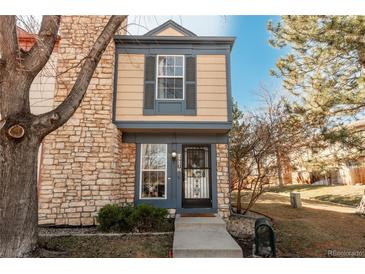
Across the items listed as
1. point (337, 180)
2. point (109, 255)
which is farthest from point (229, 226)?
point (337, 180)

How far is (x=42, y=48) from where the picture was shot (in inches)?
143

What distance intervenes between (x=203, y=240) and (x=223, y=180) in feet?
8.25

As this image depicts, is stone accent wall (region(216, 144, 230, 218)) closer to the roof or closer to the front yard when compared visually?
the front yard

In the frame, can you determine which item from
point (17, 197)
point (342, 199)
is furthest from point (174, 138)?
point (342, 199)

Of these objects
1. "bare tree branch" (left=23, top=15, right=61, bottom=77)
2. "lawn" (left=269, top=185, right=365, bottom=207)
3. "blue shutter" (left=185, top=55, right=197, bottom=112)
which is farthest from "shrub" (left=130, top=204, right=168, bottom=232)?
"lawn" (left=269, top=185, right=365, bottom=207)

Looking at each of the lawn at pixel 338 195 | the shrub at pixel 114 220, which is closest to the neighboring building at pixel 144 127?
the shrub at pixel 114 220

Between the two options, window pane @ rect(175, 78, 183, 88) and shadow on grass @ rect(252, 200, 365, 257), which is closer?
shadow on grass @ rect(252, 200, 365, 257)

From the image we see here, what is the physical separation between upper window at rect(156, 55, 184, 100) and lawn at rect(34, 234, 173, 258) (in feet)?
12.4

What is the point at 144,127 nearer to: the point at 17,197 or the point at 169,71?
the point at 169,71

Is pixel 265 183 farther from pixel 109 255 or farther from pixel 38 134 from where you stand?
pixel 38 134

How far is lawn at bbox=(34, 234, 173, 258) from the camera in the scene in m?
3.66

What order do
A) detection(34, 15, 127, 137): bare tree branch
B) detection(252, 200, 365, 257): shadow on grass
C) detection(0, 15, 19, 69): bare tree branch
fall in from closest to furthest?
1. detection(0, 15, 19, 69): bare tree branch
2. detection(34, 15, 127, 137): bare tree branch
3. detection(252, 200, 365, 257): shadow on grass

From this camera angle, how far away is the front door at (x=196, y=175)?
670 cm
